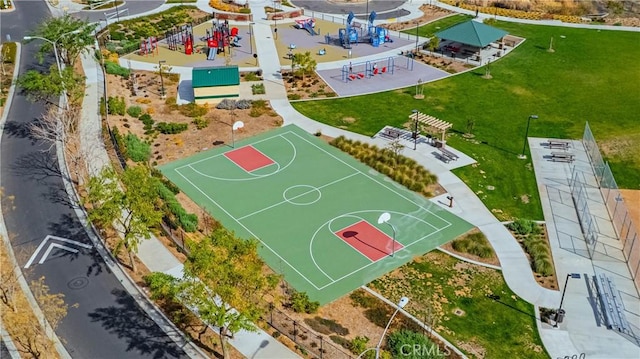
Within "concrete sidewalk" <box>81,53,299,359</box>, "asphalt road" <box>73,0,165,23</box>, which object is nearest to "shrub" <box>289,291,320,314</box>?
"concrete sidewalk" <box>81,53,299,359</box>

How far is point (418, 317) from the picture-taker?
117 ft

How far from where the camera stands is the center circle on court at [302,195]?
4638cm

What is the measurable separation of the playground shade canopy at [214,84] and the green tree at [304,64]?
7.96 m

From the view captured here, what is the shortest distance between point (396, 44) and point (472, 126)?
25.0 metres

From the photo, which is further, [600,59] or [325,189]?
[600,59]

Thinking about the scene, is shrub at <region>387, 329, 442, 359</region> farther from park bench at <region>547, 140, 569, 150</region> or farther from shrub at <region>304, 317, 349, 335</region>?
park bench at <region>547, 140, 569, 150</region>

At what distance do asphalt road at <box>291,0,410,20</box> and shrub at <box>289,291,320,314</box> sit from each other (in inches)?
2394

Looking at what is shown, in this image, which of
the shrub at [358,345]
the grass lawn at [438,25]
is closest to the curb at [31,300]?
the shrub at [358,345]

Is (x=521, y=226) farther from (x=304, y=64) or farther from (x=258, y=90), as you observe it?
(x=304, y=64)

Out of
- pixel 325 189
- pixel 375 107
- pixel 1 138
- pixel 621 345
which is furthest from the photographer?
pixel 375 107

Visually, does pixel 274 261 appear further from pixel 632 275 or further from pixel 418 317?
pixel 632 275

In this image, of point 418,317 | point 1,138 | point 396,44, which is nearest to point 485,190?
point 418,317

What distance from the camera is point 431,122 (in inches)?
2130

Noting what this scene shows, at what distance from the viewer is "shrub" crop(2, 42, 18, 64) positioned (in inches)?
2729
